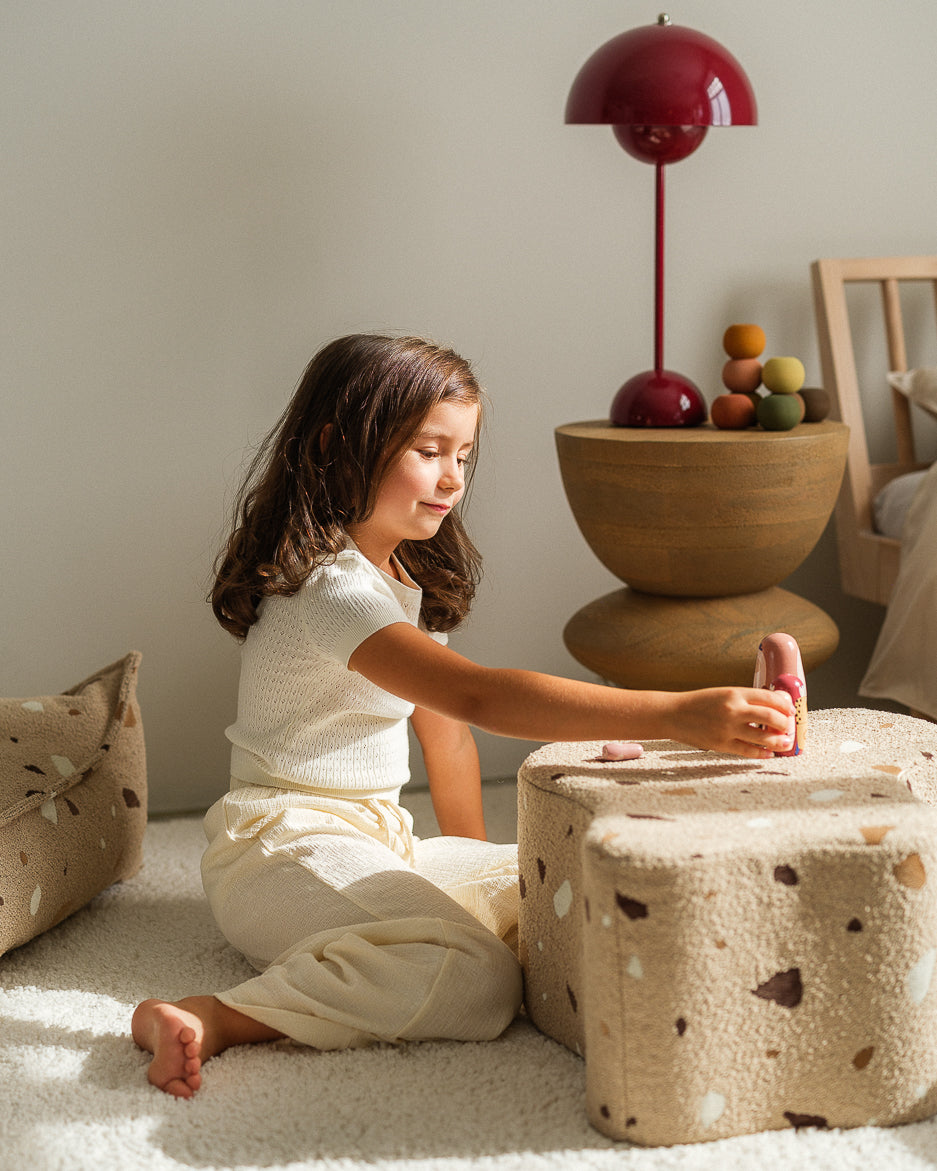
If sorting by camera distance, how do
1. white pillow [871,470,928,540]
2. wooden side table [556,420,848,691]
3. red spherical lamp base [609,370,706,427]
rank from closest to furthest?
wooden side table [556,420,848,691]
red spherical lamp base [609,370,706,427]
white pillow [871,470,928,540]

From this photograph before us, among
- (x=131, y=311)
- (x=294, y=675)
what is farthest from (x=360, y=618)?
(x=131, y=311)

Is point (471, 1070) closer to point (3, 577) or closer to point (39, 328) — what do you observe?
point (3, 577)

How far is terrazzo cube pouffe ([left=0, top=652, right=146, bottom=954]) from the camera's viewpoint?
1.14m

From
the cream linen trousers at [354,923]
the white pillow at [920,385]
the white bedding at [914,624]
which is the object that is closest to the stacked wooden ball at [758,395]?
the white bedding at [914,624]

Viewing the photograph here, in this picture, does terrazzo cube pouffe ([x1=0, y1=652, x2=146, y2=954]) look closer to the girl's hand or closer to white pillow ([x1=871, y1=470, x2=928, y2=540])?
the girl's hand

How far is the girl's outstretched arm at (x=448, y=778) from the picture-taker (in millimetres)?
1375

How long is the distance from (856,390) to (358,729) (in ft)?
3.19

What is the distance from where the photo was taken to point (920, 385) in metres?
1.73

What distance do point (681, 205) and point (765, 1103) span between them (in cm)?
124

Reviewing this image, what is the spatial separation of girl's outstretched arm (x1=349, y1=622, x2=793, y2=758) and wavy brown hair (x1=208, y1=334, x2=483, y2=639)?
0.42 ft

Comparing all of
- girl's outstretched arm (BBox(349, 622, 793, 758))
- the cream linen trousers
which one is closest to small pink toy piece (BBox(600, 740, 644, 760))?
girl's outstretched arm (BBox(349, 622, 793, 758))

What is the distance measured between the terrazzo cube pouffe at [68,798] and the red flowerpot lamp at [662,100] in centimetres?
68

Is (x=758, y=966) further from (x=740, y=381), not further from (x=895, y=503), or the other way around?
(x=895, y=503)

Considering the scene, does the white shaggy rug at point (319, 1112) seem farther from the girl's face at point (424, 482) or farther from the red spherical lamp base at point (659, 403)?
the red spherical lamp base at point (659, 403)
